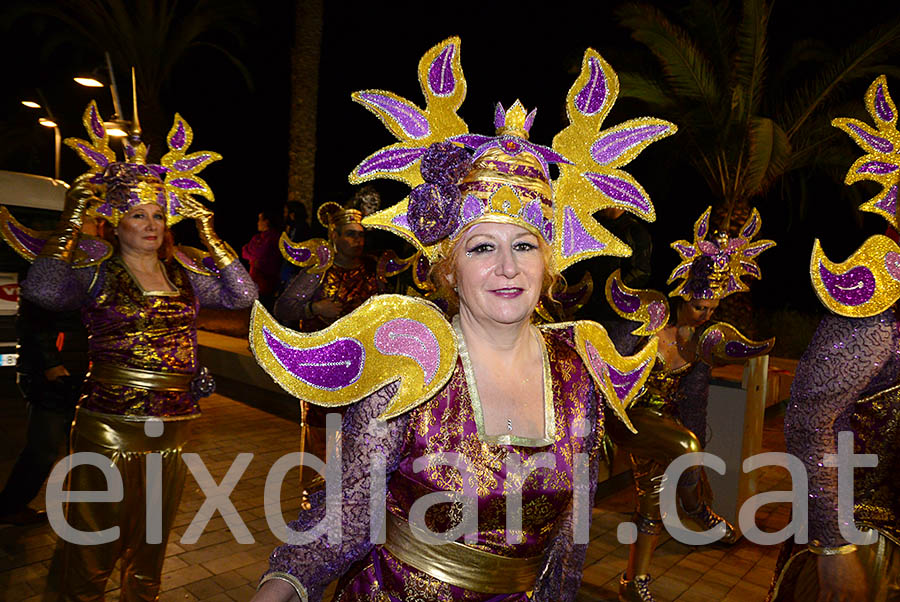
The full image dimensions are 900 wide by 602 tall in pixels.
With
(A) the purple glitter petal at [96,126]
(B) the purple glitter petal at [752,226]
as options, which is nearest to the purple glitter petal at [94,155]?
(A) the purple glitter petal at [96,126]

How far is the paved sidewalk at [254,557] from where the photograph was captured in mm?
3814

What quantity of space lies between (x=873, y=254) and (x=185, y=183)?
11.7 feet

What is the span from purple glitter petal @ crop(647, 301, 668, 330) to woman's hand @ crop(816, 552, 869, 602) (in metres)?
2.02

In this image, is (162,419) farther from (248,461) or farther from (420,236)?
(248,461)

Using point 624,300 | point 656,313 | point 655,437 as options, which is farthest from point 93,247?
point 656,313

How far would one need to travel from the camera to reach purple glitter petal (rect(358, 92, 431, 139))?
1.82 m

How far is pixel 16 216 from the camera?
730 centimetres

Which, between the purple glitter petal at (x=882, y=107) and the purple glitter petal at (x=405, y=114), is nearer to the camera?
Answer: the purple glitter petal at (x=405, y=114)

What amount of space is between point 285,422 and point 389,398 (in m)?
6.62

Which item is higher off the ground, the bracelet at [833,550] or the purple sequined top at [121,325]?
the purple sequined top at [121,325]

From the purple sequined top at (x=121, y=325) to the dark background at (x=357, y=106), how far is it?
A: 9597 mm

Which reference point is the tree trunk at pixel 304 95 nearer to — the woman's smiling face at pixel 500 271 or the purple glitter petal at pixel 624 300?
the purple glitter petal at pixel 624 300

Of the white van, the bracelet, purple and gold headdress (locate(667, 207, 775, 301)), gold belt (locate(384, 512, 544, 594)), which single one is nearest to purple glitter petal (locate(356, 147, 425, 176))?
gold belt (locate(384, 512, 544, 594))

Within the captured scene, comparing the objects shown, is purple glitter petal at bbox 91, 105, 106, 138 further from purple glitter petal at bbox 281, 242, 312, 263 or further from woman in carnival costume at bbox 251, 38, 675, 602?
woman in carnival costume at bbox 251, 38, 675, 602
